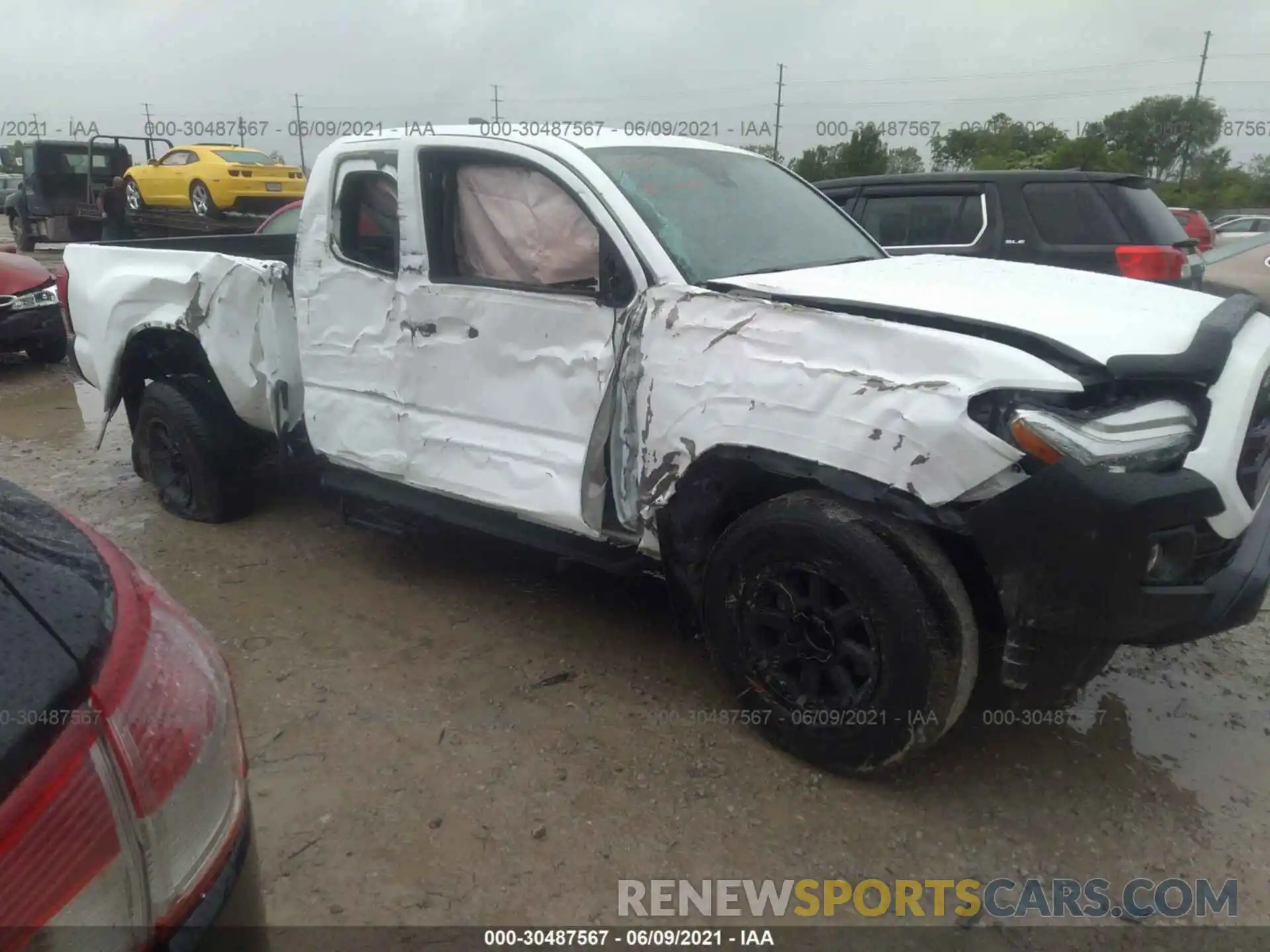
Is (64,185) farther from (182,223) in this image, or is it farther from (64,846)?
(64,846)

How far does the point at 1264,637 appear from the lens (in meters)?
3.76

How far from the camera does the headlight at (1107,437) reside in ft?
7.57

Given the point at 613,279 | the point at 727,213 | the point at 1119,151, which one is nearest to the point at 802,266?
the point at 727,213

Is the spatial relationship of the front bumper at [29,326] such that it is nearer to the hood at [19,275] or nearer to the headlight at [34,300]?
the headlight at [34,300]

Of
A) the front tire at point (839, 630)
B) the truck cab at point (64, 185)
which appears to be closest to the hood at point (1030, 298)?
the front tire at point (839, 630)

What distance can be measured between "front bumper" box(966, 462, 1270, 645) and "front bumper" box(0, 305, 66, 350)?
8851 mm

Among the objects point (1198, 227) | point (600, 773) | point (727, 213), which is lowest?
point (600, 773)

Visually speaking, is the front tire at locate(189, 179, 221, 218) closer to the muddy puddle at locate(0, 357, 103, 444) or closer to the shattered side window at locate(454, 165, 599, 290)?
the muddy puddle at locate(0, 357, 103, 444)

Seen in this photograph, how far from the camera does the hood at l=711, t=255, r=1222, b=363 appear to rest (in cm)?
257

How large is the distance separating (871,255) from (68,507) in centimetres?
Answer: 445

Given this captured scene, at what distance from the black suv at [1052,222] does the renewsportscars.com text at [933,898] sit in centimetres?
439

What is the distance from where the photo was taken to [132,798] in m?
1.16

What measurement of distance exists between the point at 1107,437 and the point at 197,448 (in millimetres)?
4141

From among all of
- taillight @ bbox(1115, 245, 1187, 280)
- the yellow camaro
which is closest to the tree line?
the yellow camaro
